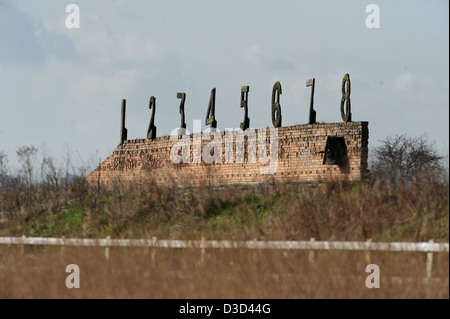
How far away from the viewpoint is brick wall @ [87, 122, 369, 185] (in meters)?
22.8

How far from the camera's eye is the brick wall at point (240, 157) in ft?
74.7

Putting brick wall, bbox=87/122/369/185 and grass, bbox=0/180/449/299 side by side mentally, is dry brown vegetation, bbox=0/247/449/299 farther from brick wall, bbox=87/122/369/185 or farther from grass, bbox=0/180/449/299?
brick wall, bbox=87/122/369/185

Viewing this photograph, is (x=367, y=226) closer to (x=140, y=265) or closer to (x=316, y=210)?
(x=316, y=210)

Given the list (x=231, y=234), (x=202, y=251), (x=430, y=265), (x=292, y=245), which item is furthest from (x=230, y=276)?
(x=430, y=265)

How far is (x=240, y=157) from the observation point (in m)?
25.5

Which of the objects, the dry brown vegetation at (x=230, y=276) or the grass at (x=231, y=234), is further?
the grass at (x=231, y=234)

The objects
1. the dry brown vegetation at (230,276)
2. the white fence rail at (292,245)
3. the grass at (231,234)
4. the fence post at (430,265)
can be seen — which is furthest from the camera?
the white fence rail at (292,245)

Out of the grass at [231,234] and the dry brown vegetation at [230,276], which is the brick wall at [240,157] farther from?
the dry brown vegetation at [230,276]

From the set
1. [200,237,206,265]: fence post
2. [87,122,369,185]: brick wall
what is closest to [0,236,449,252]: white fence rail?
[200,237,206,265]: fence post

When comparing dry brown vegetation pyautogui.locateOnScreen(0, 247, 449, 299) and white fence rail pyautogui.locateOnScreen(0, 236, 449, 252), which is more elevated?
white fence rail pyautogui.locateOnScreen(0, 236, 449, 252)

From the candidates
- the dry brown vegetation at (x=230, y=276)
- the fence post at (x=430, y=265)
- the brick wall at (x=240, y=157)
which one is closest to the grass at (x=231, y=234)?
the dry brown vegetation at (x=230, y=276)

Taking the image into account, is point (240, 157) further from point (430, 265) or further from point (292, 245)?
point (430, 265)

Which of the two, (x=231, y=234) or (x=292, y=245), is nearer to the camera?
(x=292, y=245)
